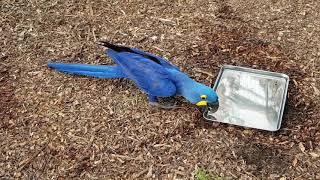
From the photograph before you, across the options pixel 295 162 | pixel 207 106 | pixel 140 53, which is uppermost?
pixel 140 53

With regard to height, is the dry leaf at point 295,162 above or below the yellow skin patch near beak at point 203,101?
below

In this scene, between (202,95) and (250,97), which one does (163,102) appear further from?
(250,97)

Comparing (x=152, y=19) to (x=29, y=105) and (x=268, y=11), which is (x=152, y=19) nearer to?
(x=268, y=11)

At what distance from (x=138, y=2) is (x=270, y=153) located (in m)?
2.50

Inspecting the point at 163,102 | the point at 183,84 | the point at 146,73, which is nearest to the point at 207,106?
the point at 183,84

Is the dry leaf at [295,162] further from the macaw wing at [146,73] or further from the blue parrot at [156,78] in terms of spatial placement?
the macaw wing at [146,73]

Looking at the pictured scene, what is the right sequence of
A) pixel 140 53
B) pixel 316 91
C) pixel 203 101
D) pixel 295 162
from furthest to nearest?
pixel 316 91
pixel 140 53
pixel 203 101
pixel 295 162

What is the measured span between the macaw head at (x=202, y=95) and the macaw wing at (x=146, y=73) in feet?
0.60

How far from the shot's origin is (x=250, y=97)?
4.18 meters

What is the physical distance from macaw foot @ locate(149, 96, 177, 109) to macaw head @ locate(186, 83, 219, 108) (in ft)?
0.95

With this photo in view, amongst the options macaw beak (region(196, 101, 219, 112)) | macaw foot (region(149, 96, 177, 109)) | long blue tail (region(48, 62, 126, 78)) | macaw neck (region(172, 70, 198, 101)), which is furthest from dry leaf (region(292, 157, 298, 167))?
long blue tail (region(48, 62, 126, 78))

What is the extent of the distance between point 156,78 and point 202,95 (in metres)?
0.43

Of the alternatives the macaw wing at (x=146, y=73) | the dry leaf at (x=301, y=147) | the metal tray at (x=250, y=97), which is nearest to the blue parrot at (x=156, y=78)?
the macaw wing at (x=146, y=73)

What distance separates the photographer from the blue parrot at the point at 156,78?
389cm
